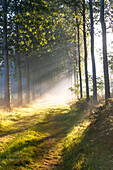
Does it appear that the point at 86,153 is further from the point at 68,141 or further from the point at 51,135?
the point at 51,135

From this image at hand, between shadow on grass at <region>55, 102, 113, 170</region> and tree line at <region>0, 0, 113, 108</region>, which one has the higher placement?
tree line at <region>0, 0, 113, 108</region>

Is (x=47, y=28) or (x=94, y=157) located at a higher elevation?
(x=47, y=28)

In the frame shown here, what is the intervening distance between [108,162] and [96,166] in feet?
1.06

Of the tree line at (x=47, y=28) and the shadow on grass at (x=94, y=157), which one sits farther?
the tree line at (x=47, y=28)

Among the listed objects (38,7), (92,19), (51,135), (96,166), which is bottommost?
(51,135)

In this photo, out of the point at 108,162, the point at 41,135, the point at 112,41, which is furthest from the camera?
the point at 112,41

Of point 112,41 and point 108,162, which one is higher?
point 112,41

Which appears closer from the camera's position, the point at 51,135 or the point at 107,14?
the point at 51,135

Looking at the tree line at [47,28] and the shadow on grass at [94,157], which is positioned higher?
the tree line at [47,28]

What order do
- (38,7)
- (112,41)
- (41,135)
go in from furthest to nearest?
1. (112,41)
2. (41,135)
3. (38,7)

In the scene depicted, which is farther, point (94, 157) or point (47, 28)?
point (47, 28)

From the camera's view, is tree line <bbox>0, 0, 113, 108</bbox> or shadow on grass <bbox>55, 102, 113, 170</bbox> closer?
shadow on grass <bbox>55, 102, 113, 170</bbox>

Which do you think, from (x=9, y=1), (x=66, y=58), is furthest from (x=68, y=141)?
(x=66, y=58)

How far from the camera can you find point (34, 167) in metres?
5.46
